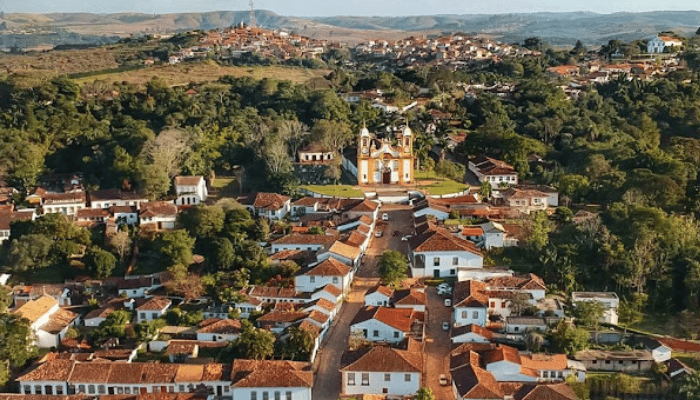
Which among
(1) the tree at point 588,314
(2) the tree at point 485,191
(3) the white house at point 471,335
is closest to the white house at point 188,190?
(2) the tree at point 485,191

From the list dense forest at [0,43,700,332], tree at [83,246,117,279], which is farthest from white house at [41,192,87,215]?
tree at [83,246,117,279]

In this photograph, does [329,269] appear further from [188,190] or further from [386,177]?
[386,177]

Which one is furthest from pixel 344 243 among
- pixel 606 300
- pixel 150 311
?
pixel 606 300

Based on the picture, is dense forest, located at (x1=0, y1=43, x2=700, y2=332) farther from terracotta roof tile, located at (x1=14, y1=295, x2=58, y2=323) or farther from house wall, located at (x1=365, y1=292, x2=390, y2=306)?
house wall, located at (x1=365, y1=292, x2=390, y2=306)

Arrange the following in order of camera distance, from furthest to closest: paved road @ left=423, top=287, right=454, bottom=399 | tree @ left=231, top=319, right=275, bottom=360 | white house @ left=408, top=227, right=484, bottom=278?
white house @ left=408, top=227, right=484, bottom=278 < tree @ left=231, top=319, right=275, bottom=360 < paved road @ left=423, top=287, right=454, bottom=399

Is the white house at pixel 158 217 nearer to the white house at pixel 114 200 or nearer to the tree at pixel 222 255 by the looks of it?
the white house at pixel 114 200

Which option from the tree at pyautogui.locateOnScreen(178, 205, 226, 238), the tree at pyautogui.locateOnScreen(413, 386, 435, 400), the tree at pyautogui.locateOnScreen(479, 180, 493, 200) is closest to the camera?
the tree at pyautogui.locateOnScreen(413, 386, 435, 400)

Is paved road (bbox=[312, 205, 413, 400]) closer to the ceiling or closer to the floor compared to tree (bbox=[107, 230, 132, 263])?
closer to the floor
